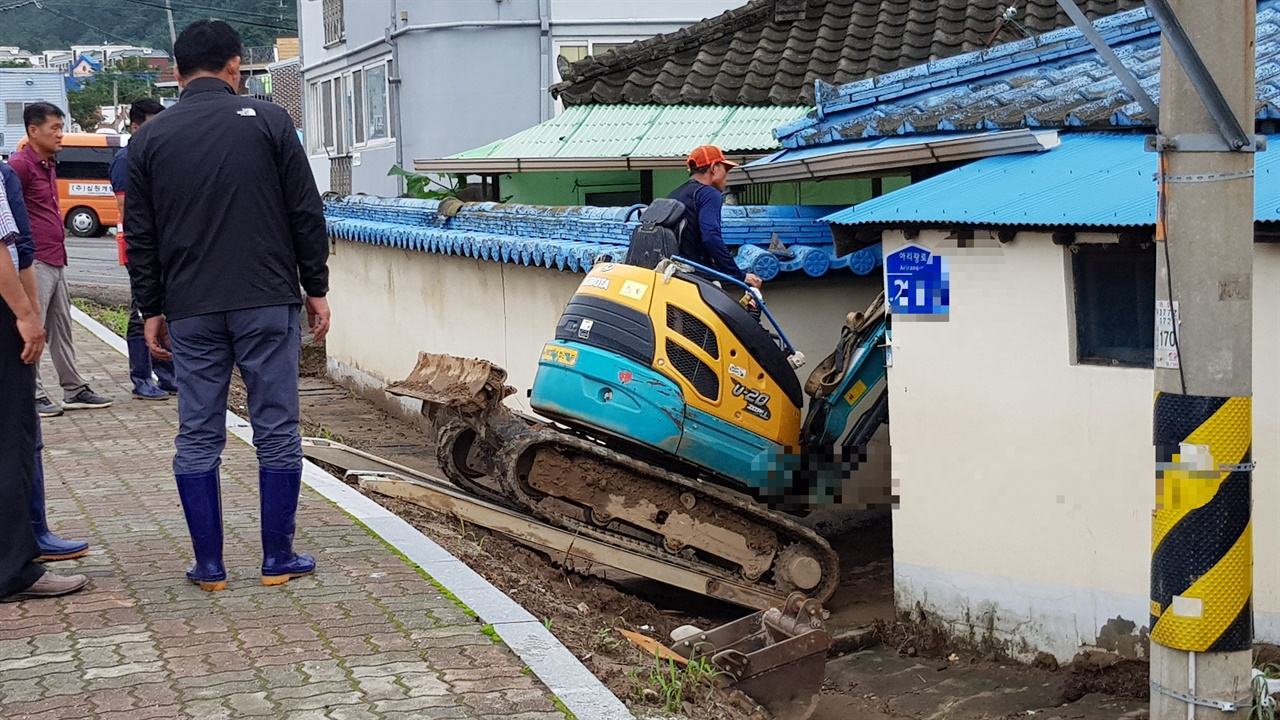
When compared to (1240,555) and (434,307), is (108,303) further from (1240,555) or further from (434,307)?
(1240,555)

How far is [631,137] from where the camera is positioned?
13.8 metres

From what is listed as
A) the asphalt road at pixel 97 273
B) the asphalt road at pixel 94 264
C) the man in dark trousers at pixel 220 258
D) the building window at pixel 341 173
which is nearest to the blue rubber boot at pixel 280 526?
the man in dark trousers at pixel 220 258

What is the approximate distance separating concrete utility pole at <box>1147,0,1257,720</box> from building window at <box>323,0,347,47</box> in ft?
79.6

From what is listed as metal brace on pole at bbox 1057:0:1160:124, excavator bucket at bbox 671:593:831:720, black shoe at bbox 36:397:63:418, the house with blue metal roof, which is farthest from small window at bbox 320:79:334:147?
metal brace on pole at bbox 1057:0:1160:124

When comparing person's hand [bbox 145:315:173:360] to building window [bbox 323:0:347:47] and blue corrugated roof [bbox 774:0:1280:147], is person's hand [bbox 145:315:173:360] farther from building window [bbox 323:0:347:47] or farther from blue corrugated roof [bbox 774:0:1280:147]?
building window [bbox 323:0:347:47]

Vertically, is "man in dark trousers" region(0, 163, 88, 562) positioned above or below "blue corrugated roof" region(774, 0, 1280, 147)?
below

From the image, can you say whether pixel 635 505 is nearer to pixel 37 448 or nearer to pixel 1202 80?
pixel 37 448

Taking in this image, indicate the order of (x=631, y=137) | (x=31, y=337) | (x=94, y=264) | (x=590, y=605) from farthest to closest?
(x=94, y=264), (x=631, y=137), (x=590, y=605), (x=31, y=337)

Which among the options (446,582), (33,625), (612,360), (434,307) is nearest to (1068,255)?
(612,360)

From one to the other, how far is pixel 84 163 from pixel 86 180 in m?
0.46

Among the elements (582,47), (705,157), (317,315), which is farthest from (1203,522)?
(582,47)

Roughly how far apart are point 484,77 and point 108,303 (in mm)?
6965

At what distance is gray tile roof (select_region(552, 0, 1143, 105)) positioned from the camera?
43.0ft

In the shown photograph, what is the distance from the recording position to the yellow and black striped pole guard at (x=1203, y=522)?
428 cm
